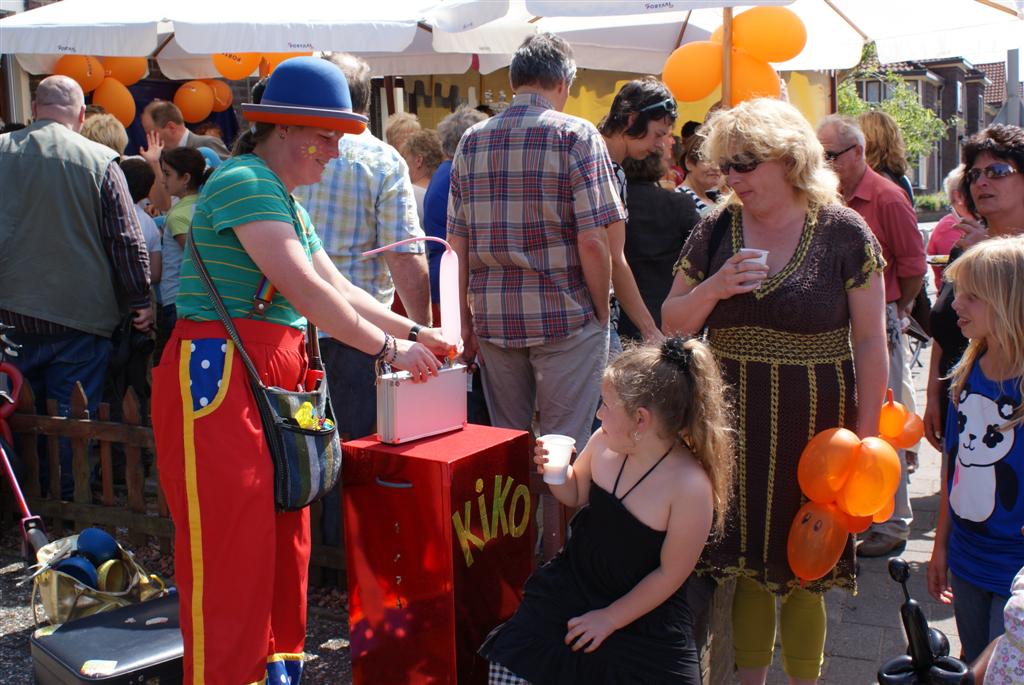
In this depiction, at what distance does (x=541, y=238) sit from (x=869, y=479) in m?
1.60

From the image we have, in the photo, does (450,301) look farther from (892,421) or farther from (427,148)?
(427,148)

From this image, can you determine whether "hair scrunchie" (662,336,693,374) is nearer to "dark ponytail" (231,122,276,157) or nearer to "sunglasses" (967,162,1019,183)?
"dark ponytail" (231,122,276,157)

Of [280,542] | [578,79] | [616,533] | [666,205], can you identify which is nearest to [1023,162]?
[666,205]

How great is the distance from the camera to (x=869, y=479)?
282 centimetres

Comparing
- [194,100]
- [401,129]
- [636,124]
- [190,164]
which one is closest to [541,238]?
[636,124]

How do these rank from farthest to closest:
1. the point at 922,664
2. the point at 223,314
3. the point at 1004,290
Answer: the point at 223,314 < the point at 1004,290 < the point at 922,664

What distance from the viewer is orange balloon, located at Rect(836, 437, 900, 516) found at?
2.82 meters

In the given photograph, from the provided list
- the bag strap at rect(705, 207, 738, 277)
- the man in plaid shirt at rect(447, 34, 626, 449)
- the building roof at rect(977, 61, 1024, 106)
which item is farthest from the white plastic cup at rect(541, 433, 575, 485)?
the building roof at rect(977, 61, 1024, 106)

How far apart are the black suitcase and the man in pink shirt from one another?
Result: 2.95 m

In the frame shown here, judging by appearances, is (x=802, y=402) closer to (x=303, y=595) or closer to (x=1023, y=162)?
(x=1023, y=162)

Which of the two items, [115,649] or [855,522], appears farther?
[115,649]

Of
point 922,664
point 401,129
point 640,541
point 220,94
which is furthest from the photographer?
point 220,94

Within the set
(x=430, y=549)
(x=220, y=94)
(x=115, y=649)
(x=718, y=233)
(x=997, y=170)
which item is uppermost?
(x=220, y=94)

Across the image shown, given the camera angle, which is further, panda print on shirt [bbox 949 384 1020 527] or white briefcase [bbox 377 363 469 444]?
white briefcase [bbox 377 363 469 444]
